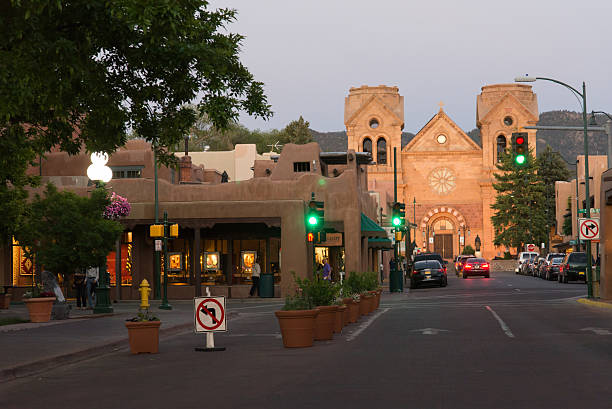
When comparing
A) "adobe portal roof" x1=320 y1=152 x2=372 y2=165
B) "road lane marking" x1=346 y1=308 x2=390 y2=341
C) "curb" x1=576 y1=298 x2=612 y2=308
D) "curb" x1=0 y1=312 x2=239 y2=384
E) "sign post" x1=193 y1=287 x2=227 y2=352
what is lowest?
"curb" x1=576 y1=298 x2=612 y2=308

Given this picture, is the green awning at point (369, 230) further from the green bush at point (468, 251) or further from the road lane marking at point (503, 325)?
the green bush at point (468, 251)

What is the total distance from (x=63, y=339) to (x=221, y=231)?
2528 cm

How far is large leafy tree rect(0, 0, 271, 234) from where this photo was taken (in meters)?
12.7

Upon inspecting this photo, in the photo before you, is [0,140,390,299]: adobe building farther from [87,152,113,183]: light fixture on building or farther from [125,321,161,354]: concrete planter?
[125,321,161,354]: concrete planter

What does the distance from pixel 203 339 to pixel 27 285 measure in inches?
969

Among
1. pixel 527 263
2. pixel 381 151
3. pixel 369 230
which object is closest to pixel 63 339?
pixel 369 230

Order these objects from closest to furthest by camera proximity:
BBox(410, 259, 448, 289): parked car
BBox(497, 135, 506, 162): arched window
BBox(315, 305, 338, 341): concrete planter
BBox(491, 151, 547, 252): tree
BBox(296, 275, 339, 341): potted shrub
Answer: BBox(296, 275, 339, 341): potted shrub, BBox(315, 305, 338, 341): concrete planter, BBox(410, 259, 448, 289): parked car, BBox(491, 151, 547, 252): tree, BBox(497, 135, 506, 162): arched window

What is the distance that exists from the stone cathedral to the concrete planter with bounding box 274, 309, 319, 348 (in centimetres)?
9343

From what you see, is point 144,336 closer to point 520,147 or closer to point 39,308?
point 39,308

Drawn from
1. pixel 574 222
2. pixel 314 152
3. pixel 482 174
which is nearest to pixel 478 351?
pixel 314 152

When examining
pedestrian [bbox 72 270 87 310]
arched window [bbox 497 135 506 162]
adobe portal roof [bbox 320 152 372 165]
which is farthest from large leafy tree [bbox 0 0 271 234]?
arched window [bbox 497 135 506 162]

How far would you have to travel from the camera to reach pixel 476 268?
6825cm

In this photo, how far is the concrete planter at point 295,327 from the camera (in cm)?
1680

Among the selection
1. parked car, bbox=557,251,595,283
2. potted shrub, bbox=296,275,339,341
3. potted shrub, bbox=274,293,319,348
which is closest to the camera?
potted shrub, bbox=274,293,319,348
